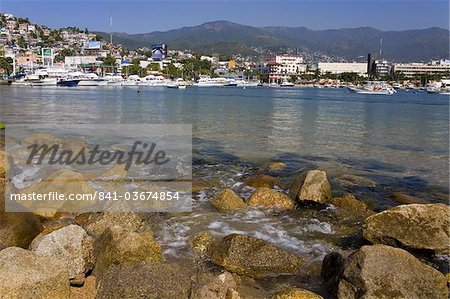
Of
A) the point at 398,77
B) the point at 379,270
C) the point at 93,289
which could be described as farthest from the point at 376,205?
the point at 398,77

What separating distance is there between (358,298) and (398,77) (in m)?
190

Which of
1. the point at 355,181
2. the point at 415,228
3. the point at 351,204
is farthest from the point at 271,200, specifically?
the point at 355,181

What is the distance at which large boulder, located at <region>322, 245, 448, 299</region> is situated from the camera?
5004mm

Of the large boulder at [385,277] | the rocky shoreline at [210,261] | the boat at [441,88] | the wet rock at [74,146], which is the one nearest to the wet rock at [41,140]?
the wet rock at [74,146]

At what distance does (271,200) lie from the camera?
966cm

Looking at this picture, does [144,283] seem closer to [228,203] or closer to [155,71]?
[228,203]

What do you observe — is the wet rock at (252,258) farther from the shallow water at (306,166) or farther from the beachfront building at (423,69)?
the beachfront building at (423,69)

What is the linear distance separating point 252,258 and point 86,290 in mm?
2520

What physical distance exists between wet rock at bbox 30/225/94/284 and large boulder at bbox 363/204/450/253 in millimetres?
4501

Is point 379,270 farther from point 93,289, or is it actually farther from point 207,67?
point 207,67

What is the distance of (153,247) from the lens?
6.11 meters

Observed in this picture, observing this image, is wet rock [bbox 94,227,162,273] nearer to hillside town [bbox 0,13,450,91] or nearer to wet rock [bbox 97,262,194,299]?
wet rock [bbox 97,262,194,299]

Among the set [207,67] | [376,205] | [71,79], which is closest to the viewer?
[376,205]

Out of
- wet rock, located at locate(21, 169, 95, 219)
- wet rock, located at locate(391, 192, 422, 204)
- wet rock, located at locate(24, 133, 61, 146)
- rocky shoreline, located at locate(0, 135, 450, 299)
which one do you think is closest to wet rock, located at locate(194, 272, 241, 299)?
rocky shoreline, located at locate(0, 135, 450, 299)
